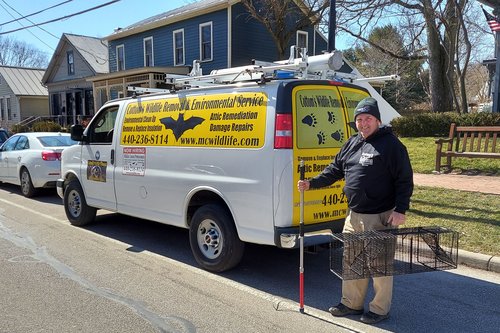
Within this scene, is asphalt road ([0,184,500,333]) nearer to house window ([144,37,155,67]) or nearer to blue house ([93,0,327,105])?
blue house ([93,0,327,105])

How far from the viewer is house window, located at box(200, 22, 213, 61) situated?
23641mm

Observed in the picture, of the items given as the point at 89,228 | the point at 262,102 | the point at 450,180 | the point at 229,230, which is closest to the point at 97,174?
the point at 89,228

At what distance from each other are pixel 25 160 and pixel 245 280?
7702mm

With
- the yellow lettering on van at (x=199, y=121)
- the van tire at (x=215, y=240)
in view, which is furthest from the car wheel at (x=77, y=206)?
the van tire at (x=215, y=240)

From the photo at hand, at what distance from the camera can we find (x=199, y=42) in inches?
947

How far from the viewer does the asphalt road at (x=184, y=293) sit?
4.01 meters

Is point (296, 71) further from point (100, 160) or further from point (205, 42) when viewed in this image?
point (205, 42)

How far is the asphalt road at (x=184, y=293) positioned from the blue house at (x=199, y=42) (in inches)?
693

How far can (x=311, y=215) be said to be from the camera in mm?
4730

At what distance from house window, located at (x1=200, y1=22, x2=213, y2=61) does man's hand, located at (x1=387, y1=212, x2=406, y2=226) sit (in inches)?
828

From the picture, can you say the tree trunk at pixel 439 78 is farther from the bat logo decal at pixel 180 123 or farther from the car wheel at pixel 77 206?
the bat logo decal at pixel 180 123

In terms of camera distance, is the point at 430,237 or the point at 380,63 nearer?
the point at 430,237

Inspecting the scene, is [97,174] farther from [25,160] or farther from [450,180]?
[450,180]

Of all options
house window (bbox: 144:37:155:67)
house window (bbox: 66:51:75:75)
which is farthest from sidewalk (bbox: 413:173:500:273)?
house window (bbox: 66:51:75:75)
